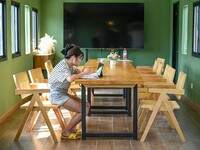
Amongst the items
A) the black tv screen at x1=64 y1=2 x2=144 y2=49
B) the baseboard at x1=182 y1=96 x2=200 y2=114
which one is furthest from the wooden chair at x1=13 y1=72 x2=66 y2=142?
the black tv screen at x1=64 y1=2 x2=144 y2=49

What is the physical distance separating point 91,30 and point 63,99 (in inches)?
208

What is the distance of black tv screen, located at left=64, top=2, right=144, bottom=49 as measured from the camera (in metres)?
10.4

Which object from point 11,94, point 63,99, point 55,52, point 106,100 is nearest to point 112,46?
point 55,52

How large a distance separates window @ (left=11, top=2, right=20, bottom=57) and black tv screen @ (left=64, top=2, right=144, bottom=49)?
8.08 feet

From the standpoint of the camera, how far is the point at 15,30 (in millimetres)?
8016

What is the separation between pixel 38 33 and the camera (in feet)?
33.8

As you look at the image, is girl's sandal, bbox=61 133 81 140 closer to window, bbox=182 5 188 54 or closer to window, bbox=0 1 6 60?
window, bbox=0 1 6 60

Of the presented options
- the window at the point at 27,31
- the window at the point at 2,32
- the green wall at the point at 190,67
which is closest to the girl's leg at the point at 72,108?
the window at the point at 2,32

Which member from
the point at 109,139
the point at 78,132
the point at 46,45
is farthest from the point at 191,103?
the point at 46,45

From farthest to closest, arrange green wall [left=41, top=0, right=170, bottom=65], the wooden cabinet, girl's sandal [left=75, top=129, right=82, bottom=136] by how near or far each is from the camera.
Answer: green wall [left=41, top=0, right=170, bottom=65]
the wooden cabinet
girl's sandal [left=75, top=129, right=82, bottom=136]

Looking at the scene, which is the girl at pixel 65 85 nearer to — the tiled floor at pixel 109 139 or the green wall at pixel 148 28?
the tiled floor at pixel 109 139

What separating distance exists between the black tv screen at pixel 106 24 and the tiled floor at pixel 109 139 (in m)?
3.68

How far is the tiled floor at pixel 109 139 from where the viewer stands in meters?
5.12

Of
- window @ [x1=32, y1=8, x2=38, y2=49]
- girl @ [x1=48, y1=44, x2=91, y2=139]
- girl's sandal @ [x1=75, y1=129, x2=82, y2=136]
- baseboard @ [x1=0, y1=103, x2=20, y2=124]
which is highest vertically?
window @ [x1=32, y1=8, x2=38, y2=49]
